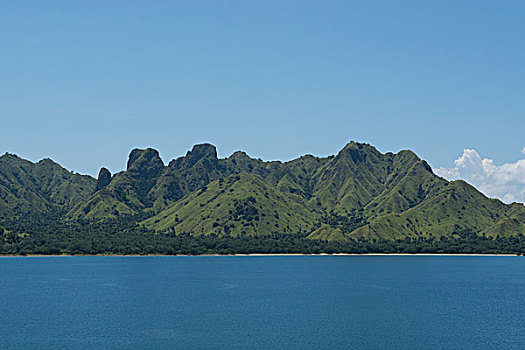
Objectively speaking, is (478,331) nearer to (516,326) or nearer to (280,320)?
(516,326)

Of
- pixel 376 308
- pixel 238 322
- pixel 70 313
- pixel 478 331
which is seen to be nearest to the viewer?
pixel 478 331

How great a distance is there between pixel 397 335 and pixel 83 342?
267 ft

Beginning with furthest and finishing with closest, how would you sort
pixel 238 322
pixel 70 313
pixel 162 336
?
pixel 70 313 < pixel 238 322 < pixel 162 336

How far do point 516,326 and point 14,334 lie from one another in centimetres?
14221

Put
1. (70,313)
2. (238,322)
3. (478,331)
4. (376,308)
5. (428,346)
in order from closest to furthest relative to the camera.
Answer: (428,346)
(478,331)
(238,322)
(70,313)
(376,308)

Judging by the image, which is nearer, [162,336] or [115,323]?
[162,336]

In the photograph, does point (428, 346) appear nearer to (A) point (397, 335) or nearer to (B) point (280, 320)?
(A) point (397, 335)

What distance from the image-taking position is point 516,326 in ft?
525

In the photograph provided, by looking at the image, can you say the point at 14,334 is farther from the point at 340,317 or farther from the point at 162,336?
the point at 340,317

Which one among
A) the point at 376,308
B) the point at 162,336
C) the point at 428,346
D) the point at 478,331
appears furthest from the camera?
the point at 376,308

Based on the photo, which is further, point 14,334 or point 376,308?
point 376,308

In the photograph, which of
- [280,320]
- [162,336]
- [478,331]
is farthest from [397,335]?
[162,336]

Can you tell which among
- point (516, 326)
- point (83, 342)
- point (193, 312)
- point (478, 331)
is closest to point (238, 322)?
point (193, 312)

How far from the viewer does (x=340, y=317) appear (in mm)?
172000
